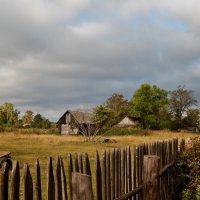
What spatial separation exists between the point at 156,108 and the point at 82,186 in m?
90.4

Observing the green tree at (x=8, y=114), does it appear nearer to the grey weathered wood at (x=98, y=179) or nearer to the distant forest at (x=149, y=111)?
the distant forest at (x=149, y=111)

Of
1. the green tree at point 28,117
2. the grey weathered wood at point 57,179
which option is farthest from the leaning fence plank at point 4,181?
the green tree at point 28,117

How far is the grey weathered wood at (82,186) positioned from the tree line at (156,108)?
7850 cm

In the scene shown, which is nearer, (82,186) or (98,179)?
(82,186)

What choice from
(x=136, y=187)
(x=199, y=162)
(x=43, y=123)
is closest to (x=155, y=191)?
(x=136, y=187)

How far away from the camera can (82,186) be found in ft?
9.54

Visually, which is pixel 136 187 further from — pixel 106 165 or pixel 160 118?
pixel 160 118

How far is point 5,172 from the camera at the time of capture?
2.95 metres

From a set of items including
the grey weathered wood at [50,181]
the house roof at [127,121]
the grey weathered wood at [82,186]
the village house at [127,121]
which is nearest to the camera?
the grey weathered wood at [82,186]

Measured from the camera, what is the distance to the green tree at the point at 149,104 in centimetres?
8844

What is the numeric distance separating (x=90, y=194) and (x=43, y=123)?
3269 inches

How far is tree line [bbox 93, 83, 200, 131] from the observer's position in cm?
8825

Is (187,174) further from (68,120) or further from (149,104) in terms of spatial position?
(149,104)

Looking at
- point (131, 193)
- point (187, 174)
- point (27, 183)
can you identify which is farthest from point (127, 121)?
point (27, 183)
